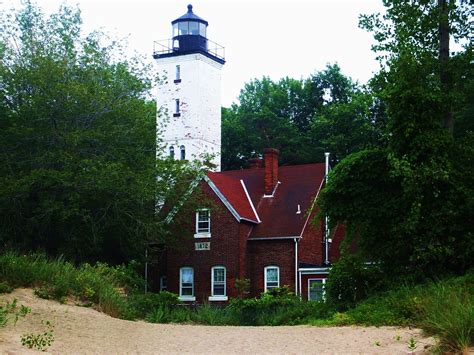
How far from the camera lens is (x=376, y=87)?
80.5 feet

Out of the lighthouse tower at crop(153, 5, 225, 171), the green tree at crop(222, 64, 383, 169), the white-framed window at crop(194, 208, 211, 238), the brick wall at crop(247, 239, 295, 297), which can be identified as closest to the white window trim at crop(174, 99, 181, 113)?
the lighthouse tower at crop(153, 5, 225, 171)

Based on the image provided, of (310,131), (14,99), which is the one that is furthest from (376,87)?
(310,131)

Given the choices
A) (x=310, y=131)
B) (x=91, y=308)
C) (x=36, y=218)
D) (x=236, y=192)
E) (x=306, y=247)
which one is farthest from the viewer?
(x=310, y=131)

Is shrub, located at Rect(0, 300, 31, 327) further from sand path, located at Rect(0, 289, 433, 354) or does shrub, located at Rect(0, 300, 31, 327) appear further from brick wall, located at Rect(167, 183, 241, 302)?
brick wall, located at Rect(167, 183, 241, 302)

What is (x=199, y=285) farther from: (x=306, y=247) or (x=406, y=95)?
(x=406, y=95)

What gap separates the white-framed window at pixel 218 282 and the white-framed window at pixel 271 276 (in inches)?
80.9

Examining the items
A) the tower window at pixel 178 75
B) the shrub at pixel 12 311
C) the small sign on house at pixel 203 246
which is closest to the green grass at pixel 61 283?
the shrub at pixel 12 311

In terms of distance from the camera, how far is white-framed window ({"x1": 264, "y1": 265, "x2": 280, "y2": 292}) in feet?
122

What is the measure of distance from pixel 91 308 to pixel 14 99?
18425mm

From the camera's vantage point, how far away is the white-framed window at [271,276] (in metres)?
37.2

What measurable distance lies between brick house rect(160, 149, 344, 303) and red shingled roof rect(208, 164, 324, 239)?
0.06 meters

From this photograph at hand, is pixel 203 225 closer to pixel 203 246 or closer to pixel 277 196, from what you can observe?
pixel 203 246

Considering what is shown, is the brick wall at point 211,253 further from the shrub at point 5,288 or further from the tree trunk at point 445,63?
the shrub at point 5,288

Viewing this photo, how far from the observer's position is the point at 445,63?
2311 cm
